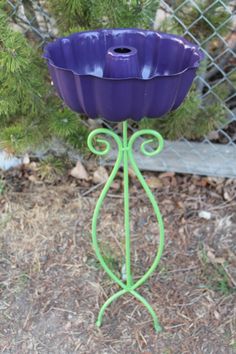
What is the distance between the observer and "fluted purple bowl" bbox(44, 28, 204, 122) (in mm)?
912

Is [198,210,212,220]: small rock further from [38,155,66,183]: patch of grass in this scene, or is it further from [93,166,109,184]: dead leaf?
[38,155,66,183]: patch of grass

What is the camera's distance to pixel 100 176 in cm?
193

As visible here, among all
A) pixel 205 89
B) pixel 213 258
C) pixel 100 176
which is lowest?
pixel 213 258

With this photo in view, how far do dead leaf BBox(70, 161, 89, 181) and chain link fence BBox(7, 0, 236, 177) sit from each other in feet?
0.77

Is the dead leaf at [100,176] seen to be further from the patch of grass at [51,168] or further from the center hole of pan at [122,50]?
the center hole of pan at [122,50]

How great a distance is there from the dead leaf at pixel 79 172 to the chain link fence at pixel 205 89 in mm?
234

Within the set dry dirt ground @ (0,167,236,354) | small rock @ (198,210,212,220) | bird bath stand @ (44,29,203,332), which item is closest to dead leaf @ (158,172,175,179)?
dry dirt ground @ (0,167,236,354)

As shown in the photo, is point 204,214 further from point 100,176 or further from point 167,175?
point 100,176

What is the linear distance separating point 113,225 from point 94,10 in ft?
2.58

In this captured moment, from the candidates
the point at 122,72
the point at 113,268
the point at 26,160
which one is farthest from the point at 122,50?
the point at 26,160

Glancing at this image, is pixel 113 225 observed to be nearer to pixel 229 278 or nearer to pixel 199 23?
pixel 229 278

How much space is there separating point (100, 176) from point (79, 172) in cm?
9

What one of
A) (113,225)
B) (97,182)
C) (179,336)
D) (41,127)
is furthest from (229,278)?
(41,127)

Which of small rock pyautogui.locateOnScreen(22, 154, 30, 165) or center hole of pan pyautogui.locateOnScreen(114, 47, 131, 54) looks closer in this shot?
center hole of pan pyautogui.locateOnScreen(114, 47, 131, 54)
